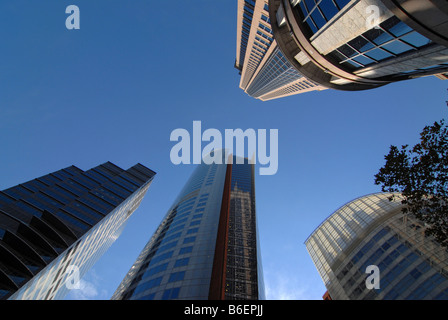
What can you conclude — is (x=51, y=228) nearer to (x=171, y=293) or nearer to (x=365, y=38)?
(x=171, y=293)

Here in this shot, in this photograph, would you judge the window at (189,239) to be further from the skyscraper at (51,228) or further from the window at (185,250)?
the skyscraper at (51,228)

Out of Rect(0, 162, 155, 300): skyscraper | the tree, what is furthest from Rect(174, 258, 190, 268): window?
the tree

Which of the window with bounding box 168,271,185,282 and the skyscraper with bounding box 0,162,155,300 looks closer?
the skyscraper with bounding box 0,162,155,300

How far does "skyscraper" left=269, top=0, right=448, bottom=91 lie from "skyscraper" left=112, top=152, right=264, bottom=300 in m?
36.6

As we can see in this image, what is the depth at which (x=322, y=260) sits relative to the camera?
1885 inches

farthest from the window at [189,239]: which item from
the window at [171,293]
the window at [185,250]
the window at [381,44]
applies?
the window at [381,44]

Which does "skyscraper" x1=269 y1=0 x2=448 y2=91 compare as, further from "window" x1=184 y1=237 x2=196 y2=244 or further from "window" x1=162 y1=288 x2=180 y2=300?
"window" x1=184 y1=237 x2=196 y2=244

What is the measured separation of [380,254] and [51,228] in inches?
2451

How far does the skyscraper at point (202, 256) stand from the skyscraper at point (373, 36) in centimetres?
3657

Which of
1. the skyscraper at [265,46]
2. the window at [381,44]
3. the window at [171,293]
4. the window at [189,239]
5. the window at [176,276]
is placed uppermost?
the skyscraper at [265,46]

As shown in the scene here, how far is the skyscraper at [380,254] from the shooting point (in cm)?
2828

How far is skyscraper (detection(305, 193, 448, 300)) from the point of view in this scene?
28.3m

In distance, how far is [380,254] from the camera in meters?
34.9

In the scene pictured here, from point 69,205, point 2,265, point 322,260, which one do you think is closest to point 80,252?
point 69,205
